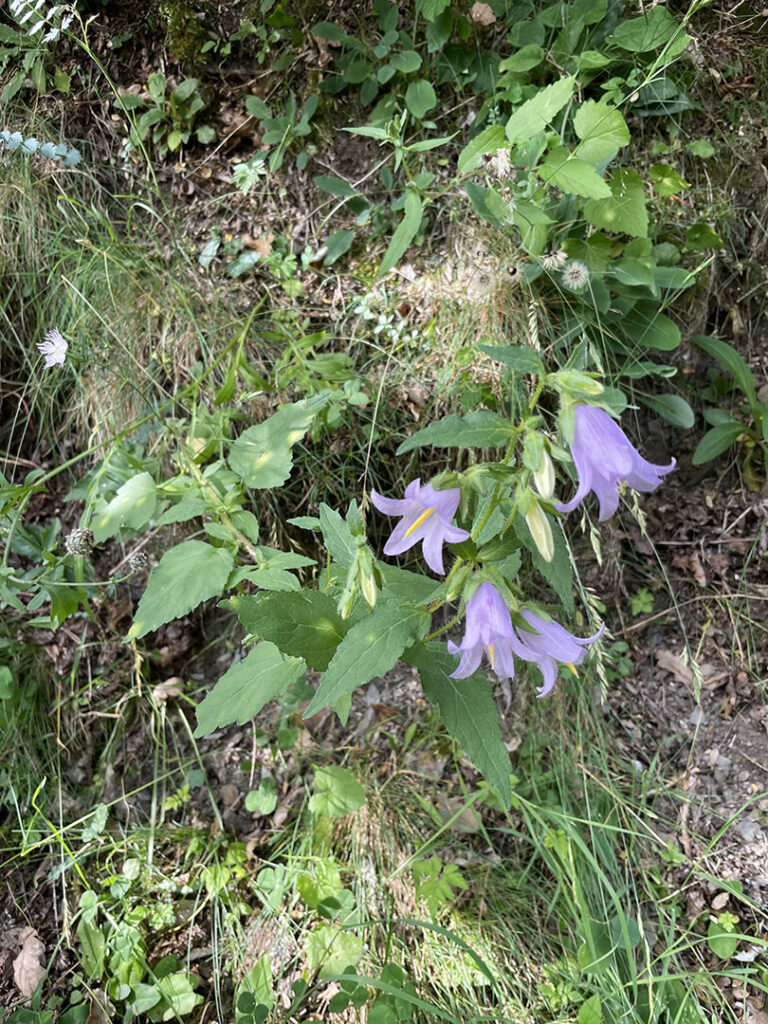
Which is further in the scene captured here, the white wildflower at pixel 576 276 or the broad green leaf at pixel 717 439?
the broad green leaf at pixel 717 439

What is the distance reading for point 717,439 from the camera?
107 inches

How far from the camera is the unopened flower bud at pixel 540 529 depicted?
51.4 inches

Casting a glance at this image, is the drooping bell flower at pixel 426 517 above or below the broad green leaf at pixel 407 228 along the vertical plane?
below

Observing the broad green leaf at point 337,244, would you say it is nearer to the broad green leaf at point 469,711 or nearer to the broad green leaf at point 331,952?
the broad green leaf at point 469,711

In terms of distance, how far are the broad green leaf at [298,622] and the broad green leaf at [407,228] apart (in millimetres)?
1287

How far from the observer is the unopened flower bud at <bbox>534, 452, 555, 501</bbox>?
1.27 metres

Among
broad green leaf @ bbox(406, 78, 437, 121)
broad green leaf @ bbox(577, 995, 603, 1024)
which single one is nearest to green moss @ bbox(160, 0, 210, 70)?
broad green leaf @ bbox(406, 78, 437, 121)

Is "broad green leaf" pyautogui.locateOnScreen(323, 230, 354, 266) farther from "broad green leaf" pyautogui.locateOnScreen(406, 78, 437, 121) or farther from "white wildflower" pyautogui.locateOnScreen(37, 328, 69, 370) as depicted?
"white wildflower" pyautogui.locateOnScreen(37, 328, 69, 370)

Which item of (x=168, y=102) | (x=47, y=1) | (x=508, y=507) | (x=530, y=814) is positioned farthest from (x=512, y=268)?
(x=47, y=1)

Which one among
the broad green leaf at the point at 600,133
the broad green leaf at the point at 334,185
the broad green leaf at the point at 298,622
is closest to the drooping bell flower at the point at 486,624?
the broad green leaf at the point at 298,622

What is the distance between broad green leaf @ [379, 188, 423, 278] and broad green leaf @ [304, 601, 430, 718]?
4.38ft

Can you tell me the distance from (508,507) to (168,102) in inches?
98.9

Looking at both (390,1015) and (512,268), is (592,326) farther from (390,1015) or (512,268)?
(390,1015)

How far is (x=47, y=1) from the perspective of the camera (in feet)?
9.53
